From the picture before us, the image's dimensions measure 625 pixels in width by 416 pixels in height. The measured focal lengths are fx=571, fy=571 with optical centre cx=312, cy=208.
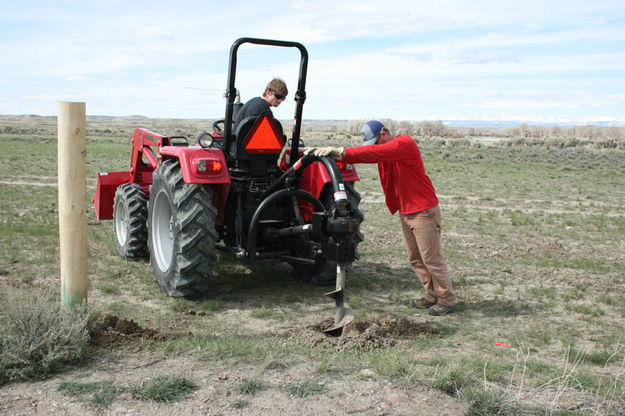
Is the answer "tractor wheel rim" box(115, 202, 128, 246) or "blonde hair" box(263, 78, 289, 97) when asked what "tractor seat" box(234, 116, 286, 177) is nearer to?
"blonde hair" box(263, 78, 289, 97)

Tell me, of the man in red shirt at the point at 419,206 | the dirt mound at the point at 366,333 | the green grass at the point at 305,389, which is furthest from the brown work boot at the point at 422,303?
the green grass at the point at 305,389

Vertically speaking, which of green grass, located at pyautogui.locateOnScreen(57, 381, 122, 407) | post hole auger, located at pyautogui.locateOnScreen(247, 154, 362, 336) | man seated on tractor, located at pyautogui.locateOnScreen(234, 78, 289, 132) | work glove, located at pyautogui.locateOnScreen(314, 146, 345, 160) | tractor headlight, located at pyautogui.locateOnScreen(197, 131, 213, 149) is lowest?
green grass, located at pyautogui.locateOnScreen(57, 381, 122, 407)

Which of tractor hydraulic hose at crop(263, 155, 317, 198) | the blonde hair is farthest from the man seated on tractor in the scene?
tractor hydraulic hose at crop(263, 155, 317, 198)

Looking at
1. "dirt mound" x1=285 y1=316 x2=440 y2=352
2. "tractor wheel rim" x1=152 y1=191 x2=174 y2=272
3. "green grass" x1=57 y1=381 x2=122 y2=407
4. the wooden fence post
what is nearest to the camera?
"green grass" x1=57 y1=381 x2=122 y2=407

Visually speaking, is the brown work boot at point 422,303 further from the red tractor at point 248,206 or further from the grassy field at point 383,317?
the red tractor at point 248,206

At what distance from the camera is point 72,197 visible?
4477mm

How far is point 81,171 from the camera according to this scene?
4.51 m

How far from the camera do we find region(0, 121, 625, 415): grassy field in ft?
12.3

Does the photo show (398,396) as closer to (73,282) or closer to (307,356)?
(307,356)

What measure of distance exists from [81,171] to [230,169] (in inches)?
83.6

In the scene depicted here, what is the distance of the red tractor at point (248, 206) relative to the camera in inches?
216

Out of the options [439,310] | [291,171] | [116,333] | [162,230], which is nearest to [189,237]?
[162,230]

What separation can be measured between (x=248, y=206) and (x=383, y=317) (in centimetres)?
191

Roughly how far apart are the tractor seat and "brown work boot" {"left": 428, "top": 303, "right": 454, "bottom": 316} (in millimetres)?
2346
